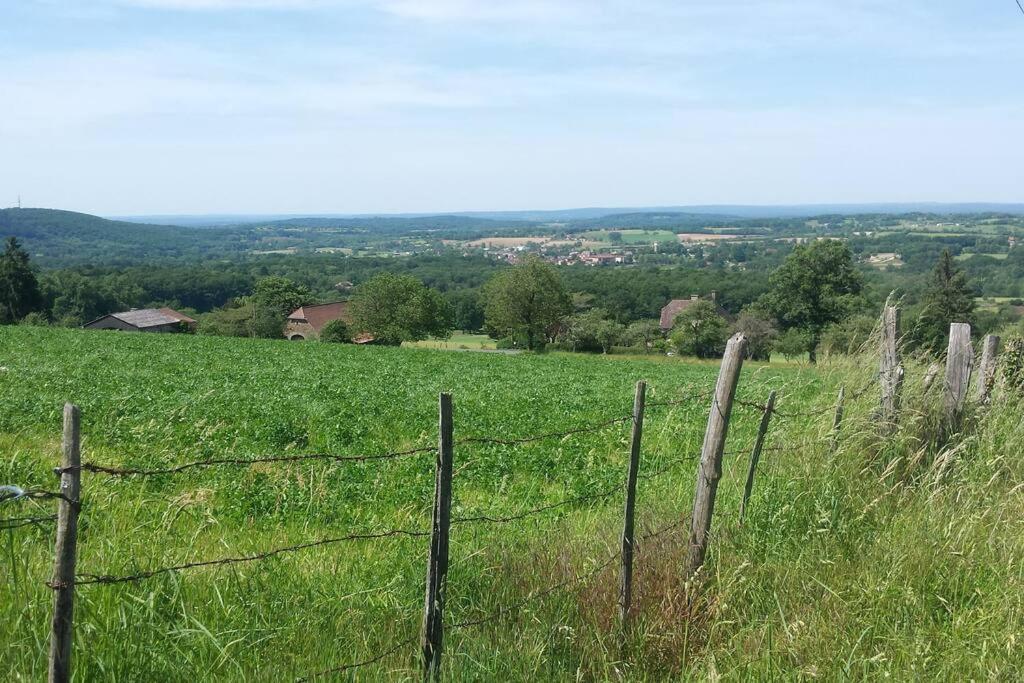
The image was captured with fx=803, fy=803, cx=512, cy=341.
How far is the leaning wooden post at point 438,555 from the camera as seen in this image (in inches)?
140

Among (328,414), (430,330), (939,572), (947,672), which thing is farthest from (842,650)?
(430,330)

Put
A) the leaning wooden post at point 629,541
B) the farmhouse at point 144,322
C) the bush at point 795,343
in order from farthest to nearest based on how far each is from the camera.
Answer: the farmhouse at point 144,322
the bush at point 795,343
the leaning wooden post at point 629,541

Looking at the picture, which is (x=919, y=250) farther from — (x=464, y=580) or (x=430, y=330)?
(x=464, y=580)

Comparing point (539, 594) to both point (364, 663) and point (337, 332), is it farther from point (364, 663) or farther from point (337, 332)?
point (337, 332)

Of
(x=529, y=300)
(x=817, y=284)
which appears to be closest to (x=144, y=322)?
(x=529, y=300)

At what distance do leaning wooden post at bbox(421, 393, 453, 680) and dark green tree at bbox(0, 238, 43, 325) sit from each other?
73829 millimetres

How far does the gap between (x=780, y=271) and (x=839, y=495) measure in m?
73.7

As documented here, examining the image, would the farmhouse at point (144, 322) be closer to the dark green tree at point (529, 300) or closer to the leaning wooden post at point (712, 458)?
the dark green tree at point (529, 300)

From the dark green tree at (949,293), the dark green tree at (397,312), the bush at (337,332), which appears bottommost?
the bush at (337,332)

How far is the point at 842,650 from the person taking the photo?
395 cm

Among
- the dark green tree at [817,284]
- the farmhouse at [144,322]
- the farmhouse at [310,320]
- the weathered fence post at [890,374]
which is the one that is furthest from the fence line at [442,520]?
the farmhouse at [310,320]

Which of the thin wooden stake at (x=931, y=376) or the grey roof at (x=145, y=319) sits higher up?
the thin wooden stake at (x=931, y=376)

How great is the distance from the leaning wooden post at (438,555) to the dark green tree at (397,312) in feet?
213

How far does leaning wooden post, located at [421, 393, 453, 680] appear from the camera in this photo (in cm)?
355
